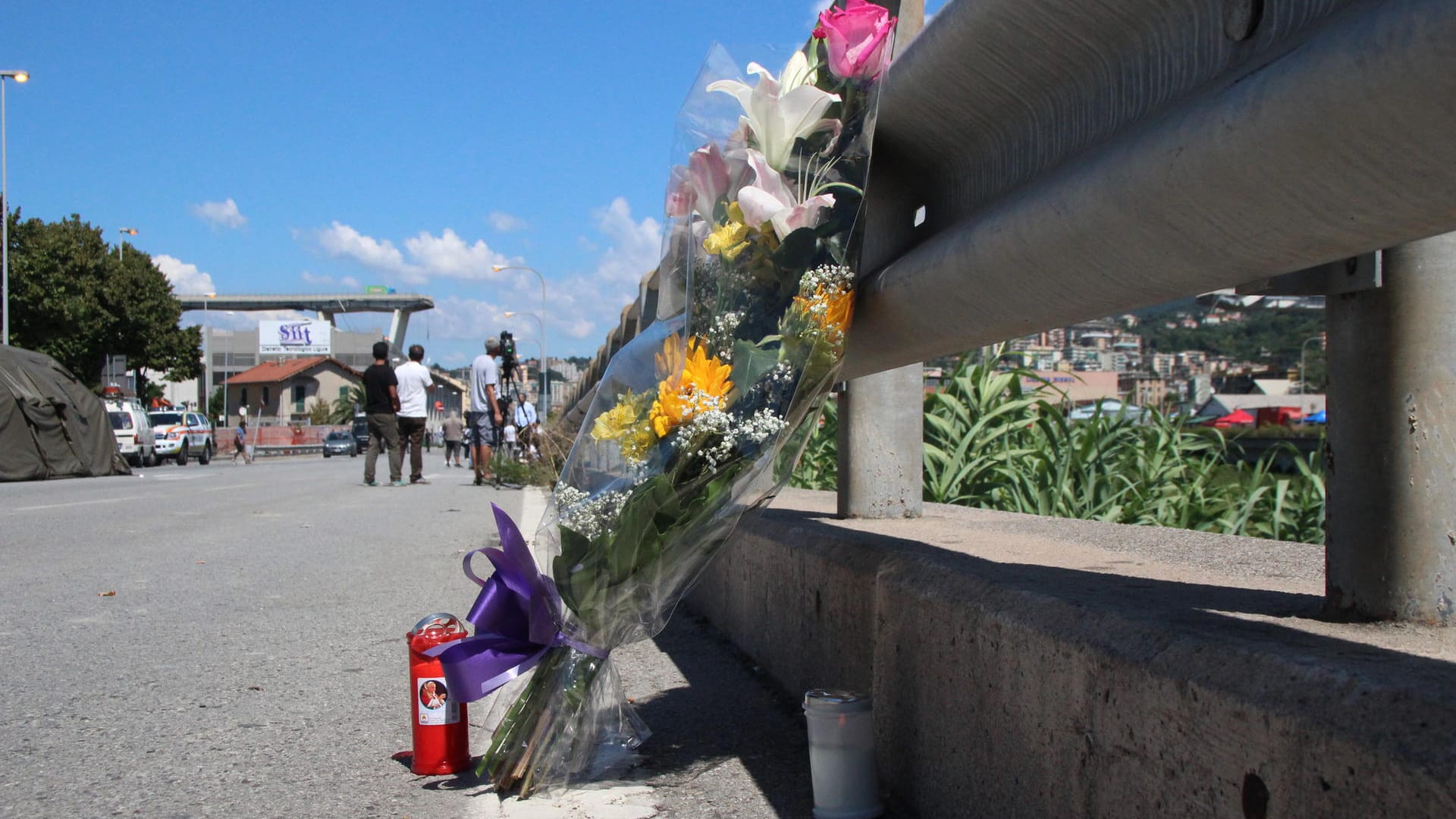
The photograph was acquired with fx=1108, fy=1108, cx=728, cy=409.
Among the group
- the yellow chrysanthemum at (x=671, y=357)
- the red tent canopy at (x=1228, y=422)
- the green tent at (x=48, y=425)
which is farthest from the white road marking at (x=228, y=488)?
the yellow chrysanthemum at (x=671, y=357)

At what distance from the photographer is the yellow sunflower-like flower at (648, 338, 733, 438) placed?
249 centimetres

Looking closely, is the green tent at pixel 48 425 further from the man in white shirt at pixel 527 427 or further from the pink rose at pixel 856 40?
the pink rose at pixel 856 40

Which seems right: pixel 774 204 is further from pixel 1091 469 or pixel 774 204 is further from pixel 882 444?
pixel 1091 469

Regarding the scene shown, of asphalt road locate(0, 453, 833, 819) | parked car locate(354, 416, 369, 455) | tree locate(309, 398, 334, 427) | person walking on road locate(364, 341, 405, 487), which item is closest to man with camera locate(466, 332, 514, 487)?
person walking on road locate(364, 341, 405, 487)

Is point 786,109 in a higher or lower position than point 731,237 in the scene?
higher

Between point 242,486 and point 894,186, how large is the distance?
15278 mm

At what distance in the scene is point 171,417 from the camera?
41.7 m

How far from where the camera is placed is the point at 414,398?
1466 cm

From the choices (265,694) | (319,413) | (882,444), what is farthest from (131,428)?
(319,413)

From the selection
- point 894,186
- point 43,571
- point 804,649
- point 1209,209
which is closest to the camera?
point 1209,209

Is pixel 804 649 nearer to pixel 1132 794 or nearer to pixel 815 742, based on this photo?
pixel 815 742

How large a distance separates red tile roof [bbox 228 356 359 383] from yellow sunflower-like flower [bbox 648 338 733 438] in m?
112

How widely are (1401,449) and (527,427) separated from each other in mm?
15747

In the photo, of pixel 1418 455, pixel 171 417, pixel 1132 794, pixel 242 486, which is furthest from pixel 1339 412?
pixel 171 417
